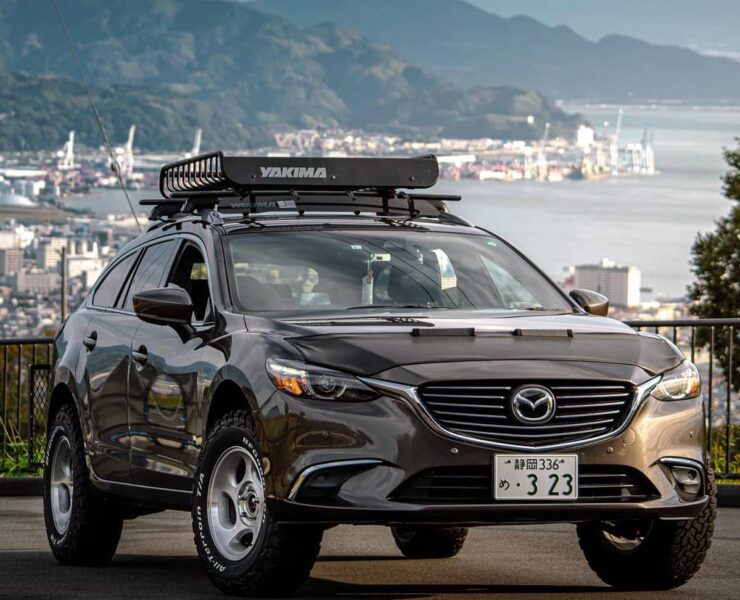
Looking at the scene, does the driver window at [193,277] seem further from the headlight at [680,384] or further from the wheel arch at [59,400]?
the headlight at [680,384]

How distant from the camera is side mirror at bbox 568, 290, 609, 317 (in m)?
8.21

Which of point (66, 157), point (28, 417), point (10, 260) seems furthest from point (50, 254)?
point (28, 417)

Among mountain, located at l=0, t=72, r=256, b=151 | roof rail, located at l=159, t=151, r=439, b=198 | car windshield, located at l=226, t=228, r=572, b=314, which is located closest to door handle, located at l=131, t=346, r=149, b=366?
car windshield, located at l=226, t=228, r=572, b=314

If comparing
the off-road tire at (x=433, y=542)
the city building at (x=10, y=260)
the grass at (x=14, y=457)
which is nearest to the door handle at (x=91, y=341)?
the off-road tire at (x=433, y=542)

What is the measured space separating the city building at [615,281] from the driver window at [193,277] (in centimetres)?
8117

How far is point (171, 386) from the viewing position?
7.89 metres

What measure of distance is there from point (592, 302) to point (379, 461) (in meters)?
2.03

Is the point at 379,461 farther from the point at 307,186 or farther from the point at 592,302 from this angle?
the point at 307,186

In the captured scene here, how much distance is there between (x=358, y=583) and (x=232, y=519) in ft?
3.20

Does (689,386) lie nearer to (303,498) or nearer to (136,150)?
(303,498)

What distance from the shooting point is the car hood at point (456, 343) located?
6.67 metres

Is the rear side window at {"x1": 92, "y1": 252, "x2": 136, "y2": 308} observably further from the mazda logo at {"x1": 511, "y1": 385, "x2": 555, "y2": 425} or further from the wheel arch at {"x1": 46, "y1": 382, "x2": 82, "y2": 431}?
the mazda logo at {"x1": 511, "y1": 385, "x2": 555, "y2": 425}

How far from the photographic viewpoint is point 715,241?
46594mm

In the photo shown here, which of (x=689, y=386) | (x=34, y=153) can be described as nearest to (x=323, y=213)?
(x=689, y=386)
